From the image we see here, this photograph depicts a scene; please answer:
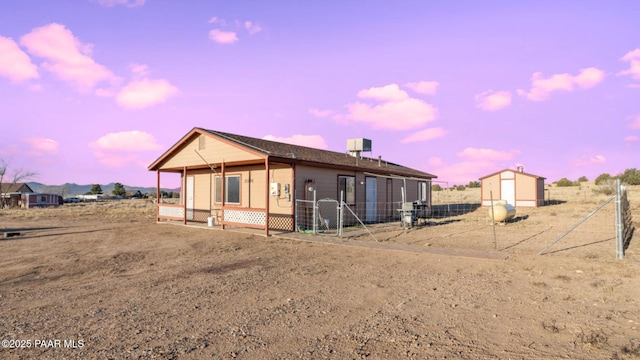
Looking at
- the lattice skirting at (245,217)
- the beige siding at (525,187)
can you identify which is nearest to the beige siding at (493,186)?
the beige siding at (525,187)

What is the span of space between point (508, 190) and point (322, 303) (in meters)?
28.9

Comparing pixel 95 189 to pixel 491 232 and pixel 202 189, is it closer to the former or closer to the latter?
pixel 202 189

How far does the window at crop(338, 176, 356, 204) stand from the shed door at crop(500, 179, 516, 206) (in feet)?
57.4

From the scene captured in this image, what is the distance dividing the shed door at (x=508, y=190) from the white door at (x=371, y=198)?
50.3 ft

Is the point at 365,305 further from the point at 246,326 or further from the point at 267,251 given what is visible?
the point at 267,251

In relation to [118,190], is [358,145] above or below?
above

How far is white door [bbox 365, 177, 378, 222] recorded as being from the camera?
19312mm

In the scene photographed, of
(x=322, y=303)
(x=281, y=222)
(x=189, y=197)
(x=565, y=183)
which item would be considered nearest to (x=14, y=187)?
(x=189, y=197)

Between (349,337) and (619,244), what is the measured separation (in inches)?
328

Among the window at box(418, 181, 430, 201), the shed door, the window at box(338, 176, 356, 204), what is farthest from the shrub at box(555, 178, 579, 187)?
the window at box(338, 176, 356, 204)

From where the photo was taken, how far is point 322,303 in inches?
223

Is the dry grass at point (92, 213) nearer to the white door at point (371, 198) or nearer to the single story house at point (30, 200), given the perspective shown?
the white door at point (371, 198)

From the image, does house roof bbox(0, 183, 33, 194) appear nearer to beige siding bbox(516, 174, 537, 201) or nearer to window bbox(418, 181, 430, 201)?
window bbox(418, 181, 430, 201)

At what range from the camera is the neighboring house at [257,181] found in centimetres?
1527
